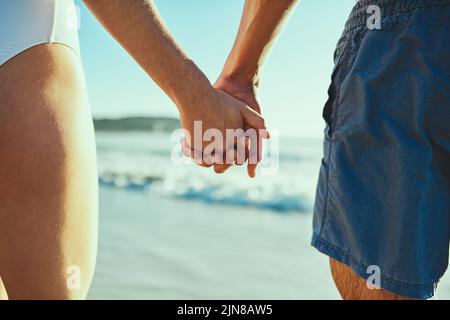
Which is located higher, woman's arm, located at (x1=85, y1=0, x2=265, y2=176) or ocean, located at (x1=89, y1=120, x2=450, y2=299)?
woman's arm, located at (x1=85, y1=0, x2=265, y2=176)

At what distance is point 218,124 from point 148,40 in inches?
16.4

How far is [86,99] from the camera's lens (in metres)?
1.44

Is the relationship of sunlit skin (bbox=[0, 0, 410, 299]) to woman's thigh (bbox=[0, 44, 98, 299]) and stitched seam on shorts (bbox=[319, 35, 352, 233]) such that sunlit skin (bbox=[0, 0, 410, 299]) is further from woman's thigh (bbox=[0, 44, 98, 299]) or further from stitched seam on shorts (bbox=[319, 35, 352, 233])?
stitched seam on shorts (bbox=[319, 35, 352, 233])

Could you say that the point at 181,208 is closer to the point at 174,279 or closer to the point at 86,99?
the point at 174,279

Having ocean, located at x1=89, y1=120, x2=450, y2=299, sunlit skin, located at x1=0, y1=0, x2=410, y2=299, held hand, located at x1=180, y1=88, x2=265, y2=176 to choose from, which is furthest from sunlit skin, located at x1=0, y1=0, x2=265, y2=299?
Result: ocean, located at x1=89, y1=120, x2=450, y2=299

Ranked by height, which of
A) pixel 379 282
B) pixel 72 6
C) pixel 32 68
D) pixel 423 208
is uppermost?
pixel 72 6

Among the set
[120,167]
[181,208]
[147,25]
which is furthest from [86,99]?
[120,167]

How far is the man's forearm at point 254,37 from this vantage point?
2125 mm

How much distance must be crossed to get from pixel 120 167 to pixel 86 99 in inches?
360

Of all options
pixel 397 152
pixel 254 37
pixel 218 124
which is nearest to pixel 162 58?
pixel 218 124

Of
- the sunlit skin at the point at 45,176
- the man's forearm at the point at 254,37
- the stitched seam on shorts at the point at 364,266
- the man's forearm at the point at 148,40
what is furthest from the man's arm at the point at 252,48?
the sunlit skin at the point at 45,176

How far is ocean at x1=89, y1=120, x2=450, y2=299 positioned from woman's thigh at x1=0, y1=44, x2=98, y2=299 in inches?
41.3

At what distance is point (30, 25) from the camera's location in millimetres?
1345

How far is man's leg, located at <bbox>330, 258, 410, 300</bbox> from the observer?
1508mm
